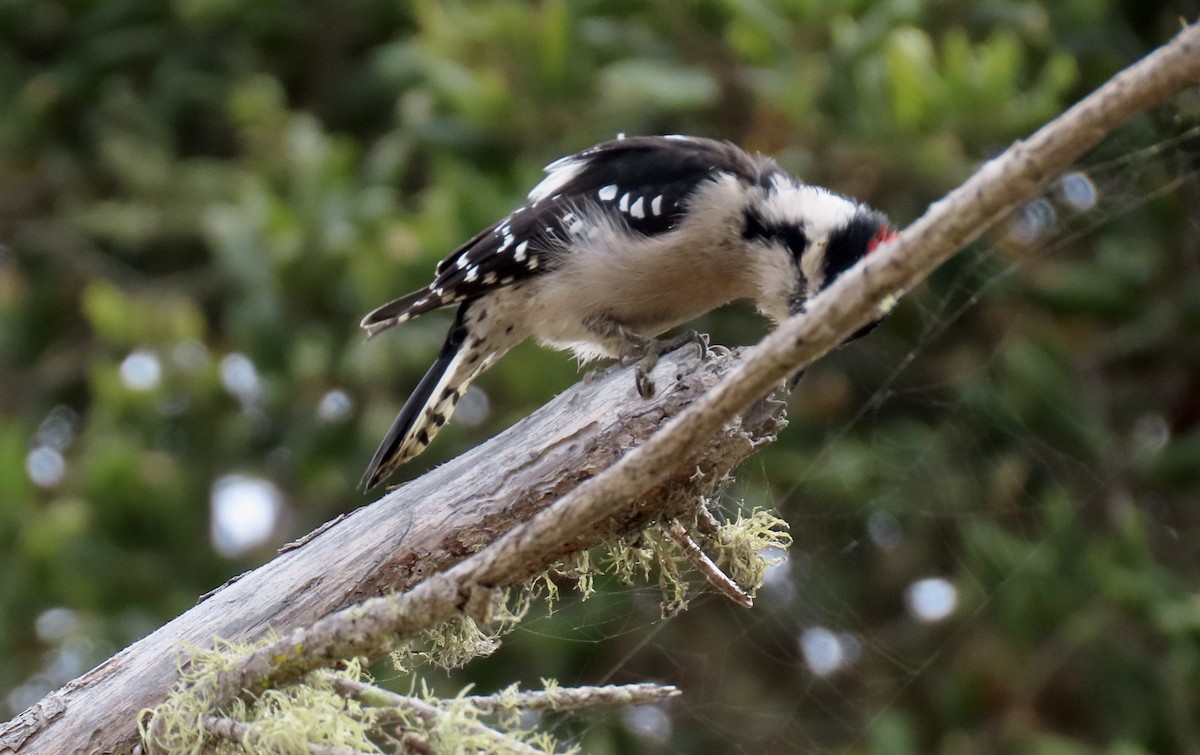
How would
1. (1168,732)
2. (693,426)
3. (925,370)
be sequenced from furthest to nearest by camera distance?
(925,370), (1168,732), (693,426)

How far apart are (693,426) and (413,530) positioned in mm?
559

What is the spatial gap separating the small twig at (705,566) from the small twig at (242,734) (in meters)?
0.56

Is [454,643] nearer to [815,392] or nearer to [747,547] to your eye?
Answer: [747,547]

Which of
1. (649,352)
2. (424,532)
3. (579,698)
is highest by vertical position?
(649,352)

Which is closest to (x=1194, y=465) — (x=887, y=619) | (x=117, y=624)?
(x=887, y=619)

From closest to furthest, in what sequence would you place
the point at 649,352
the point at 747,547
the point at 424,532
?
the point at 424,532 < the point at 747,547 < the point at 649,352

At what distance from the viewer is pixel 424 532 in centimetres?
173

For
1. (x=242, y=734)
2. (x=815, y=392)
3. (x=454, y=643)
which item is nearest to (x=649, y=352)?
(x=454, y=643)

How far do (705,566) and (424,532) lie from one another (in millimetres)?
410

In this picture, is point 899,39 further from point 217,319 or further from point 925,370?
point 217,319

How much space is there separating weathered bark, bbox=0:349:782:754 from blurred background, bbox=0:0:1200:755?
1033 mm

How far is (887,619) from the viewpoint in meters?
3.84

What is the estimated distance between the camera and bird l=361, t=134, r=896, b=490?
2.41 metres

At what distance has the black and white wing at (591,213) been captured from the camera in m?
2.50
